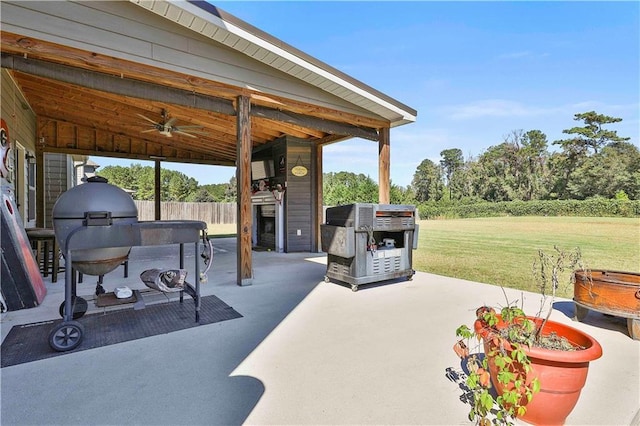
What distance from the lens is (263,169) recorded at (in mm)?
8766

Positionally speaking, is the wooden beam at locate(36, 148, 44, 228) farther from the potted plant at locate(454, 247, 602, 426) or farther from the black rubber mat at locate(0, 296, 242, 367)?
the potted plant at locate(454, 247, 602, 426)

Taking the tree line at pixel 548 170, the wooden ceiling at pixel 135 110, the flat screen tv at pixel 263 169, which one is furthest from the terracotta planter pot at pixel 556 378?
the tree line at pixel 548 170

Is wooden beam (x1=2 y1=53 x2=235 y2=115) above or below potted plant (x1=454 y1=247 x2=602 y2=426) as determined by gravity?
above

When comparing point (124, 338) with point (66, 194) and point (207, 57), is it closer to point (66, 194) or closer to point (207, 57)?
point (66, 194)

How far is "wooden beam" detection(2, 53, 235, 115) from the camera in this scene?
338 centimetres

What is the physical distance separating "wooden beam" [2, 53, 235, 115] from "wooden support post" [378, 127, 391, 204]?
2948 millimetres

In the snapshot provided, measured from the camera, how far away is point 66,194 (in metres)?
2.67

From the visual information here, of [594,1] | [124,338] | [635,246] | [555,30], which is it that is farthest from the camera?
[635,246]

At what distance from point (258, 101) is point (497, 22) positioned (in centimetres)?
505

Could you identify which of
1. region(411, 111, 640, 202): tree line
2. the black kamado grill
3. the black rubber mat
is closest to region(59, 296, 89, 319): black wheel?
the black kamado grill

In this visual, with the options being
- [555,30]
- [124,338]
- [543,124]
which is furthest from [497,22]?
[543,124]

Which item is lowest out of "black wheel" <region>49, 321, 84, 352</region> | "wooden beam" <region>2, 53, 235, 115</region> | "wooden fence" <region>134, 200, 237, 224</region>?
"black wheel" <region>49, 321, 84, 352</region>

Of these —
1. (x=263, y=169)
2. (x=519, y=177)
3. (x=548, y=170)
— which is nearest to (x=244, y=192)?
(x=263, y=169)

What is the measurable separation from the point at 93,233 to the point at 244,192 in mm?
2104
